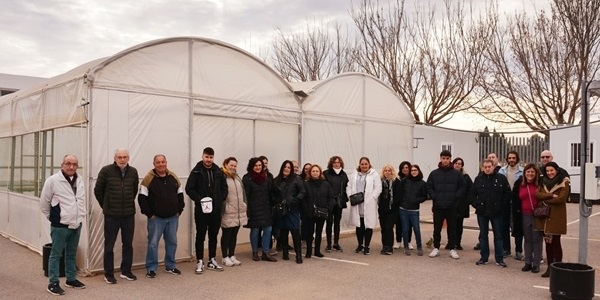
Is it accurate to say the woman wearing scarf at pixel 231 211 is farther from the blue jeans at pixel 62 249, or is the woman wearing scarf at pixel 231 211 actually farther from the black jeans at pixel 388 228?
the black jeans at pixel 388 228

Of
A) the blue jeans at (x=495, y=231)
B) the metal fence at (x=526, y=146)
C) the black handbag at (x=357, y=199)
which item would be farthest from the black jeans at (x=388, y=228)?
the metal fence at (x=526, y=146)

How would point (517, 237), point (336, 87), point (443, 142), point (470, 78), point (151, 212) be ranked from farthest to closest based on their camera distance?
point (470, 78) < point (443, 142) < point (336, 87) < point (517, 237) < point (151, 212)

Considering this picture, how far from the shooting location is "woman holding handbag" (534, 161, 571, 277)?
682cm

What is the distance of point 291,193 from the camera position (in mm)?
7957

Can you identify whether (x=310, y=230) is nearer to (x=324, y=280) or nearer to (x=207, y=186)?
(x=324, y=280)

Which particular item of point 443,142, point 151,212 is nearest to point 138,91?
point 151,212

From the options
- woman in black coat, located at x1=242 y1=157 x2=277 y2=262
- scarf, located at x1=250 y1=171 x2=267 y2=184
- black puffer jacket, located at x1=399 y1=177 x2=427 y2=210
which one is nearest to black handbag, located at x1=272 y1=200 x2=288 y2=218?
woman in black coat, located at x1=242 y1=157 x2=277 y2=262

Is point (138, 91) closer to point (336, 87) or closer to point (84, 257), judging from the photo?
point (84, 257)

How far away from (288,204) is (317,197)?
57 centimetres

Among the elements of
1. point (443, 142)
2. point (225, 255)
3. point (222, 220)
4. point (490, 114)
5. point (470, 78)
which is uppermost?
point (470, 78)

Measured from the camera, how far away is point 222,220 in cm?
753

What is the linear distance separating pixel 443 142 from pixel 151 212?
49.6 ft

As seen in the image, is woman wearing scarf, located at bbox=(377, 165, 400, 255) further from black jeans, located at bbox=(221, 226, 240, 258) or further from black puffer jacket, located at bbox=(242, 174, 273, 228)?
black jeans, located at bbox=(221, 226, 240, 258)

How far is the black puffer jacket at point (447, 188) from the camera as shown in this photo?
8133 mm
